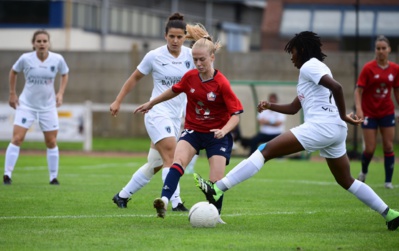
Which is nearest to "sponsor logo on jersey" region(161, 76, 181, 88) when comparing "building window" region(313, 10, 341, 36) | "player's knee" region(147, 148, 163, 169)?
"player's knee" region(147, 148, 163, 169)

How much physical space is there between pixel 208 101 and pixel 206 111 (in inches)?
5.2

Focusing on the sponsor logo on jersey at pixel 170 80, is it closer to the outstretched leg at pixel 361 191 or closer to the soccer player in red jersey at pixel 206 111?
the soccer player in red jersey at pixel 206 111

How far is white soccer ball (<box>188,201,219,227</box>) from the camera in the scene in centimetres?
841

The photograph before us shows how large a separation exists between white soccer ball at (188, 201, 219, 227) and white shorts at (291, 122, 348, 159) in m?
1.12

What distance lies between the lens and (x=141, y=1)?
142 feet

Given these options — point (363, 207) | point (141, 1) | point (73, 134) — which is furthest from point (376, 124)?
point (141, 1)

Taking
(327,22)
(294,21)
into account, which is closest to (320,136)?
(327,22)

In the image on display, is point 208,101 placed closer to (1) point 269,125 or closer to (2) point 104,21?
(1) point 269,125

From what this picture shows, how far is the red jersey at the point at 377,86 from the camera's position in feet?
45.3

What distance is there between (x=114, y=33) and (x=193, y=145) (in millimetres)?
31969

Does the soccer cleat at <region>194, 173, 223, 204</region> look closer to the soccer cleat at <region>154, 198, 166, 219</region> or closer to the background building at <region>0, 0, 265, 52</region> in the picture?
the soccer cleat at <region>154, 198, 166, 219</region>

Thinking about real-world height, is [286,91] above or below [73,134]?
above

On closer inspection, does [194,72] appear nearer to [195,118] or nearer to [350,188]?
[195,118]

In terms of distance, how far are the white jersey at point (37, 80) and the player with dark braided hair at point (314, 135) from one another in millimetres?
6084
